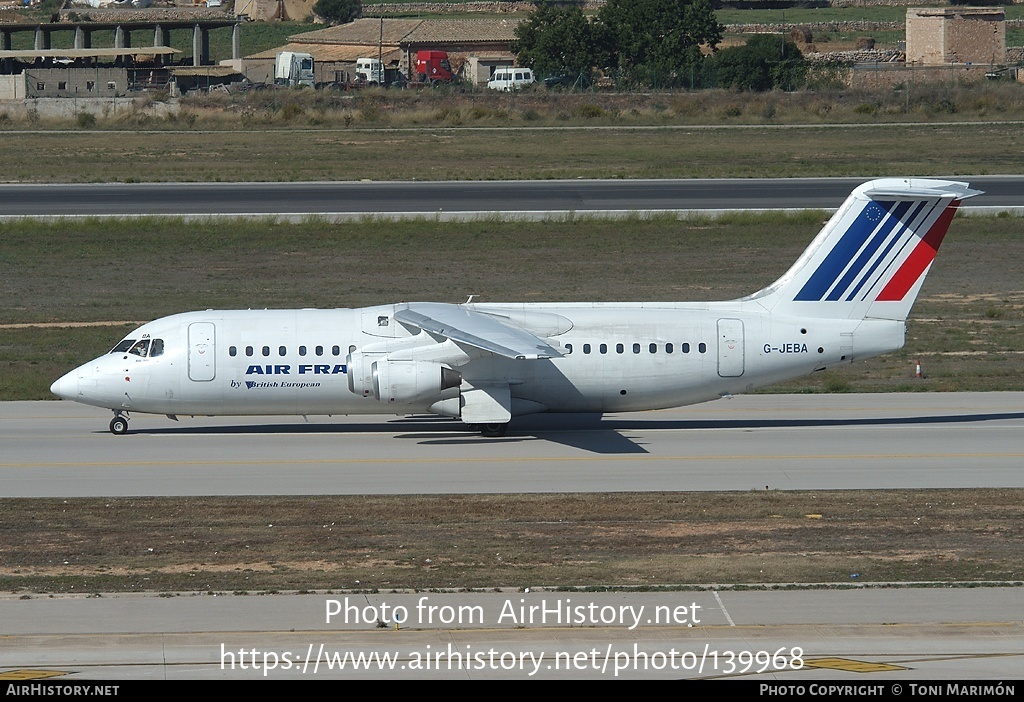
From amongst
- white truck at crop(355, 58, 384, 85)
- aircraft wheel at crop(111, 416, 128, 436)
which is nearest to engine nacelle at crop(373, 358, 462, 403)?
aircraft wheel at crop(111, 416, 128, 436)

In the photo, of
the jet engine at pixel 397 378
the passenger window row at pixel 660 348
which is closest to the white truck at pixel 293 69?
the jet engine at pixel 397 378

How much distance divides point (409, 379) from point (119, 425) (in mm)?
6776

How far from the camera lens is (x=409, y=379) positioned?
91.6 feet

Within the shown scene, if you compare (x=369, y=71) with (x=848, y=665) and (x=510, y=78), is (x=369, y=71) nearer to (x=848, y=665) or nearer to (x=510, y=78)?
(x=510, y=78)

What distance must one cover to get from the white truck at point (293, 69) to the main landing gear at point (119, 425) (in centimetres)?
9724

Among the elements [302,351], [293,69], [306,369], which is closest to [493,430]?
[306,369]

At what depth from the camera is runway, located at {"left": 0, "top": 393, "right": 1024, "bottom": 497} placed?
24906 millimetres

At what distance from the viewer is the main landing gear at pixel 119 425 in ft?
96.9

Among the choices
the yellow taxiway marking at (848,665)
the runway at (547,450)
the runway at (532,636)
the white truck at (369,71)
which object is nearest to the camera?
the yellow taxiway marking at (848,665)

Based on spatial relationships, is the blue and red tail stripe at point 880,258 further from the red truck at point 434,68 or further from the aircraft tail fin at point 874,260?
the red truck at point 434,68

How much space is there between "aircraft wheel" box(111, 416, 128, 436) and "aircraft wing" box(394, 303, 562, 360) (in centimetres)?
657

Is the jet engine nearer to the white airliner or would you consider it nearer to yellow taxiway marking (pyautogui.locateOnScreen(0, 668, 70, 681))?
the white airliner

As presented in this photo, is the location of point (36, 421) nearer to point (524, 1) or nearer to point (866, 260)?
point (866, 260)

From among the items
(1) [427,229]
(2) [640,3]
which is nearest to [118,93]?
(2) [640,3]
